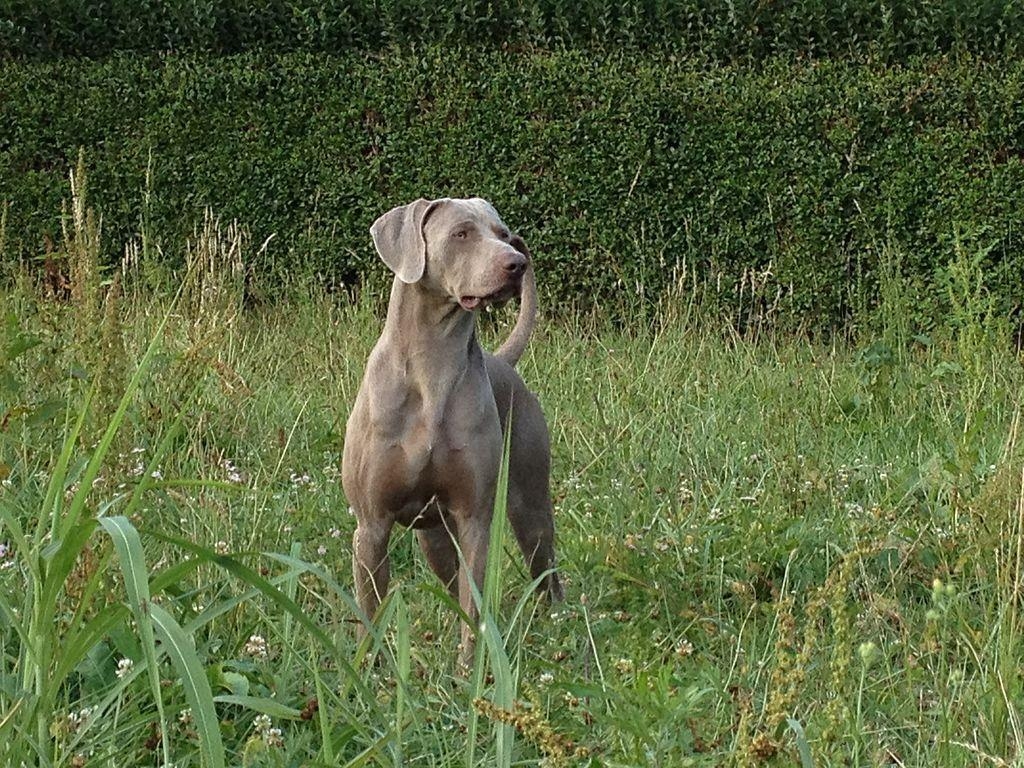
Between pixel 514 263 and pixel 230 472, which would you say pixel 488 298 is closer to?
pixel 514 263

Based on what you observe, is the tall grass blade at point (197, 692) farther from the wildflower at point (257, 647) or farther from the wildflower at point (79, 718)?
the wildflower at point (257, 647)

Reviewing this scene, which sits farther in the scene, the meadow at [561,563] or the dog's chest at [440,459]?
the dog's chest at [440,459]

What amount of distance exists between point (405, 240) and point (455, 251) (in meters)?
0.16

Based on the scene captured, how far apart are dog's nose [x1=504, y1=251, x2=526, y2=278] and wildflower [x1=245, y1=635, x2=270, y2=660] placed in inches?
44.5

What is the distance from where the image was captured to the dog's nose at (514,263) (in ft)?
11.7

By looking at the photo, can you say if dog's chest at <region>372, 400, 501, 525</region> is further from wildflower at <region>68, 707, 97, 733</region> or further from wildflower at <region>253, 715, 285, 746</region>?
wildflower at <region>68, 707, 97, 733</region>

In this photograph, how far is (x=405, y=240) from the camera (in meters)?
3.79

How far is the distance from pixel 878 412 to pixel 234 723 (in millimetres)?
3739

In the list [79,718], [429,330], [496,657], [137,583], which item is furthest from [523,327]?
[137,583]

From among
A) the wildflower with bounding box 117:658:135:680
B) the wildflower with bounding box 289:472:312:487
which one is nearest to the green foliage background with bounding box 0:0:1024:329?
the wildflower with bounding box 289:472:312:487

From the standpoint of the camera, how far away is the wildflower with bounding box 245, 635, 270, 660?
2900 millimetres

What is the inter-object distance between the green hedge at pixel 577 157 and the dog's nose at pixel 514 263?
4.16m

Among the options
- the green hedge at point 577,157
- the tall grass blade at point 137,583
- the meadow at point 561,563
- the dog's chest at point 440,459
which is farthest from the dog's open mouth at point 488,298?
the green hedge at point 577,157

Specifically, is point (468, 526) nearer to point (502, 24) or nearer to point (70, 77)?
point (502, 24)
